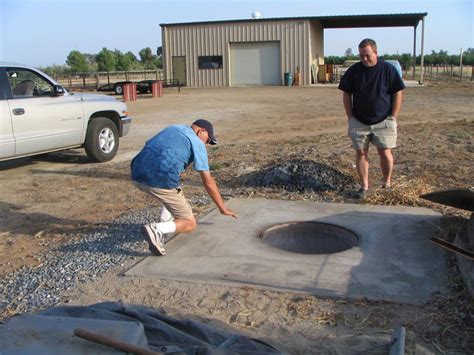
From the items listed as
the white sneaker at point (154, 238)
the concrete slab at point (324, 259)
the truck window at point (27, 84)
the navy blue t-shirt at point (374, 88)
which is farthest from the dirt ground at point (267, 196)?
the truck window at point (27, 84)

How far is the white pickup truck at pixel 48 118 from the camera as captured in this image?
8352mm

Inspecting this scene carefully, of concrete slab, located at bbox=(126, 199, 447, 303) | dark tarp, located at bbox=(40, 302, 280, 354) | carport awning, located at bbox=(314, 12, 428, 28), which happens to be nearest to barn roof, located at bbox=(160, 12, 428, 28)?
carport awning, located at bbox=(314, 12, 428, 28)

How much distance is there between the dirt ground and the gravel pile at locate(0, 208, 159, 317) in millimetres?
176

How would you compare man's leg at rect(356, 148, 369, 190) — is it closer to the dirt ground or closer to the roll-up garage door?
the dirt ground

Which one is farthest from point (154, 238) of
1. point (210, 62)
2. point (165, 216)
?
point (210, 62)

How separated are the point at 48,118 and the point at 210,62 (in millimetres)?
29867

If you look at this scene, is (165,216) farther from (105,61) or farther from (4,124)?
(105,61)

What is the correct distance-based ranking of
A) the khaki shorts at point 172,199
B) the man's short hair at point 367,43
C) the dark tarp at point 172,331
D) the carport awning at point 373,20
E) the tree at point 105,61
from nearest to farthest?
the dark tarp at point 172,331
the khaki shorts at point 172,199
the man's short hair at point 367,43
the carport awning at point 373,20
the tree at point 105,61

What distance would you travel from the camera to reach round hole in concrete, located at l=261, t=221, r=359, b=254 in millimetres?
5523

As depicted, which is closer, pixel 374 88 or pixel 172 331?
pixel 172 331

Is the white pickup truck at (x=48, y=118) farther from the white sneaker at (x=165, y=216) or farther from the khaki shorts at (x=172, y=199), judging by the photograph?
the khaki shorts at (x=172, y=199)

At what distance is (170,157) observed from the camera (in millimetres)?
4676

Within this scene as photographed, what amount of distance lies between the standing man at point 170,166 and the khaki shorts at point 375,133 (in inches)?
97.4

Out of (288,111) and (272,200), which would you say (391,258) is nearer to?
(272,200)
